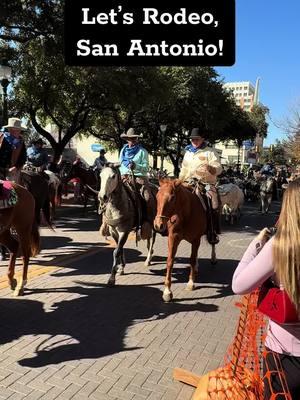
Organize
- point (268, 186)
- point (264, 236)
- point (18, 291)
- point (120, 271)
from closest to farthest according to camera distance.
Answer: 1. point (264, 236)
2. point (18, 291)
3. point (120, 271)
4. point (268, 186)

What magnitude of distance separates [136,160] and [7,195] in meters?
2.98

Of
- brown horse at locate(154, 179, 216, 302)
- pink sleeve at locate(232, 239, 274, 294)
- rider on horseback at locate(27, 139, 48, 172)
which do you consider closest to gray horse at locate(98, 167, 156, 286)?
brown horse at locate(154, 179, 216, 302)

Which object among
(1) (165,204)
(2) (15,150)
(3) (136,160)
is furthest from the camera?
(3) (136,160)

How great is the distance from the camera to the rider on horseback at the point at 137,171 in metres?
8.60

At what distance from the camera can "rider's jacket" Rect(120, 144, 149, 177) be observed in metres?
8.67

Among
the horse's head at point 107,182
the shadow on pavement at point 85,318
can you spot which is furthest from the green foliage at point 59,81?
the shadow on pavement at point 85,318

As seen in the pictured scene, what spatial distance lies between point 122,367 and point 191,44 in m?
6.28

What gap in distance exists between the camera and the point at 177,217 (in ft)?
23.0

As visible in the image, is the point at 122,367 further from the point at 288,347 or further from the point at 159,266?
the point at 159,266

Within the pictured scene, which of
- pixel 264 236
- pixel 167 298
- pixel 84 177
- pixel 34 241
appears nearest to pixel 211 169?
pixel 167 298

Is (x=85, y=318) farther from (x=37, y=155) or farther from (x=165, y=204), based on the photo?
(x=37, y=155)

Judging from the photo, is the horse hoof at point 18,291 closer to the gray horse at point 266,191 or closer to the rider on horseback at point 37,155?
the rider on horseback at point 37,155

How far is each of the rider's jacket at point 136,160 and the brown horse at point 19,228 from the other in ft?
7.48

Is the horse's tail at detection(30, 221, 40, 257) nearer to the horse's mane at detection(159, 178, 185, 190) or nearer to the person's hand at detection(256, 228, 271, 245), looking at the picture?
the horse's mane at detection(159, 178, 185, 190)
